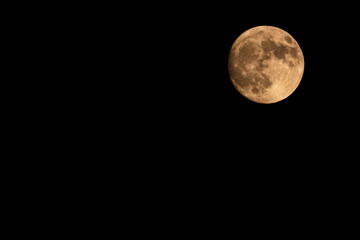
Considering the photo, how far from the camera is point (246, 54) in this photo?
9.16 ft

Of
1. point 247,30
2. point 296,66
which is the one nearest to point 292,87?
point 296,66

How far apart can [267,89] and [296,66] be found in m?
0.48

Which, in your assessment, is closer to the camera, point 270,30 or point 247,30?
point 270,30

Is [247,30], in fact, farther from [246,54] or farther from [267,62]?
[267,62]

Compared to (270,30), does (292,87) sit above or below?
below

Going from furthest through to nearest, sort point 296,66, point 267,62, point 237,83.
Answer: point 237,83
point 296,66
point 267,62

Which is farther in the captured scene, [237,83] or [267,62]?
[237,83]

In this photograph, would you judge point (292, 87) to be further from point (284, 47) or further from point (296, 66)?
point (284, 47)

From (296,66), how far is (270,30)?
0.57 meters

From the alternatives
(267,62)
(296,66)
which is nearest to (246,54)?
(267,62)

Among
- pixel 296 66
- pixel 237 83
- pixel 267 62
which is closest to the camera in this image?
pixel 267 62

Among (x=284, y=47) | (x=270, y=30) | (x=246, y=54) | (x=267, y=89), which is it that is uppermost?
(x=270, y=30)

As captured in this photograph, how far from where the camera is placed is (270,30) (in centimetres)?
289

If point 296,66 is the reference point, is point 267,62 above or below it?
below
